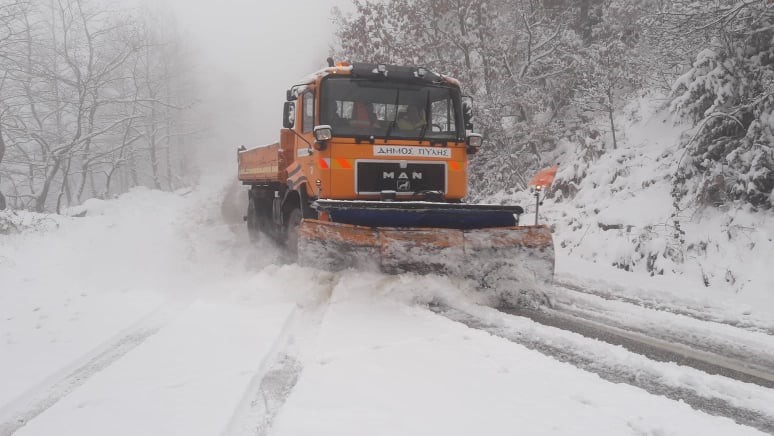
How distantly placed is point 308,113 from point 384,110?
3.54 feet

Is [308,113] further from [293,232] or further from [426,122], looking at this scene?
[293,232]

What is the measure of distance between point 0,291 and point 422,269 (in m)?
5.14

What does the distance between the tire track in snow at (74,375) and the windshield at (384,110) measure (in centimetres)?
308

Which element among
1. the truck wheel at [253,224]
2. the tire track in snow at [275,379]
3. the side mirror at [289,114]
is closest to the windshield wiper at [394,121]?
the side mirror at [289,114]

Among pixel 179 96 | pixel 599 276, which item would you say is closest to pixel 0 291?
pixel 599 276

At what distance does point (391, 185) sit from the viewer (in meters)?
6.49

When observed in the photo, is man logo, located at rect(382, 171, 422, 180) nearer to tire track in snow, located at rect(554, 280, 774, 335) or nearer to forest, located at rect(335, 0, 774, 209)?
tire track in snow, located at rect(554, 280, 774, 335)

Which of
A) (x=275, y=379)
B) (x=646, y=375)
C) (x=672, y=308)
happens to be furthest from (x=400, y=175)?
(x=646, y=375)

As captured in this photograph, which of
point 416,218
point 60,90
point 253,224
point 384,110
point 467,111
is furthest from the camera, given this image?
point 60,90

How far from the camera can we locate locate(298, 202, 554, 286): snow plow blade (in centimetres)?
530

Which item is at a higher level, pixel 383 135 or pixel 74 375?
pixel 383 135

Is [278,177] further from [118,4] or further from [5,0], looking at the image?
[118,4]

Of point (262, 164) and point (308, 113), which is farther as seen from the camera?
point (262, 164)

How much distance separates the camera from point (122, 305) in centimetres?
540
